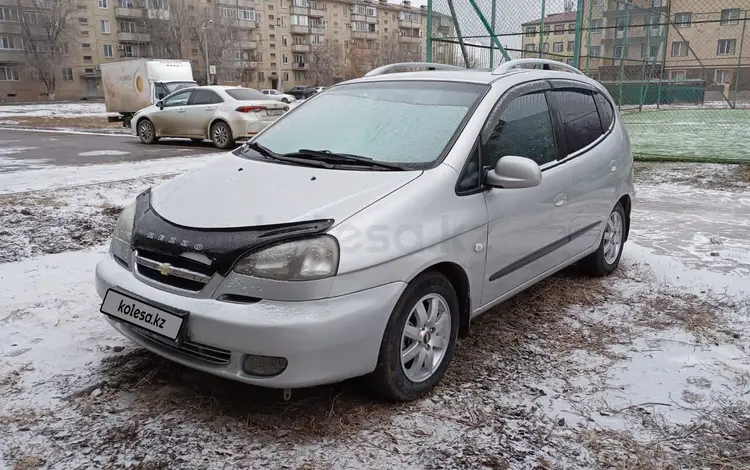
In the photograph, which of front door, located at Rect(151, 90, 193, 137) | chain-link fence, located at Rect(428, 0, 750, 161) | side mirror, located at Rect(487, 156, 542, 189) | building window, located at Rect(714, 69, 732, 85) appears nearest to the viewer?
side mirror, located at Rect(487, 156, 542, 189)

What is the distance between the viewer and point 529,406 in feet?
9.11

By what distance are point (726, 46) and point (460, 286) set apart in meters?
29.0

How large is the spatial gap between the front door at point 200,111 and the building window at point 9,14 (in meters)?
60.4

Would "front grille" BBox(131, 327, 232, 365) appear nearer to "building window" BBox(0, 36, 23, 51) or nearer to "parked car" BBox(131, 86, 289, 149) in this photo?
"parked car" BBox(131, 86, 289, 149)

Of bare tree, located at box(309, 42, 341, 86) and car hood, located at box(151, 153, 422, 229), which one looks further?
bare tree, located at box(309, 42, 341, 86)

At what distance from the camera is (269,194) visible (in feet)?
9.25

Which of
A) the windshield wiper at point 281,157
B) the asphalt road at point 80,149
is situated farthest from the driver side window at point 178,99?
the windshield wiper at point 281,157

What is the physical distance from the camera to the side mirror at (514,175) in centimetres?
303

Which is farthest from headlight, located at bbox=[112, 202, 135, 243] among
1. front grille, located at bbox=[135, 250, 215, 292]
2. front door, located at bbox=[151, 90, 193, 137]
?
front door, located at bbox=[151, 90, 193, 137]

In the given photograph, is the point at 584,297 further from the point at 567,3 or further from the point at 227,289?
the point at 567,3

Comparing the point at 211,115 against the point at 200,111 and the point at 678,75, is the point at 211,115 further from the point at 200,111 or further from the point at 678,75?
the point at 678,75

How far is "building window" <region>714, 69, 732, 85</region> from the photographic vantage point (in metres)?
27.5

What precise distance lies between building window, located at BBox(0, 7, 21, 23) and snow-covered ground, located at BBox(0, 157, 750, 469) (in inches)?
2787

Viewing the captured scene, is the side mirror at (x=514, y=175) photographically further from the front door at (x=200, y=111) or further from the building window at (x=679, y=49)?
the building window at (x=679, y=49)
